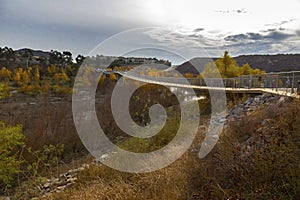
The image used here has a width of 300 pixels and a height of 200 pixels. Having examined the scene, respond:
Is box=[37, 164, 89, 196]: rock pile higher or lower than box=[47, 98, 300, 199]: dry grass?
lower

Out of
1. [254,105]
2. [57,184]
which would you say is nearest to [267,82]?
[254,105]

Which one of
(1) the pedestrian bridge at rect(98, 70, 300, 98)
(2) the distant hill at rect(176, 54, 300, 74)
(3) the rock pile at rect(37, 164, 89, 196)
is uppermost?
(2) the distant hill at rect(176, 54, 300, 74)

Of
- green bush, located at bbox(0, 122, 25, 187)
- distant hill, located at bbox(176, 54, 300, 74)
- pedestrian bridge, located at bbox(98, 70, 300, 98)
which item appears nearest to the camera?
green bush, located at bbox(0, 122, 25, 187)

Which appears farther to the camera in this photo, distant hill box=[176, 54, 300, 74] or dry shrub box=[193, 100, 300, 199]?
distant hill box=[176, 54, 300, 74]

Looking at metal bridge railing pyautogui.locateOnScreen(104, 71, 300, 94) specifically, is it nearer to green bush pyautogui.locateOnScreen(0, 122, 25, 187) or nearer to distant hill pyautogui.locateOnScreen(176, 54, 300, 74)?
green bush pyautogui.locateOnScreen(0, 122, 25, 187)

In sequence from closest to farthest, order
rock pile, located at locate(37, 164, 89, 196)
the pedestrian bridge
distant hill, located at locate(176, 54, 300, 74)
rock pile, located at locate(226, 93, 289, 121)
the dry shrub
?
1. the dry shrub
2. rock pile, located at locate(37, 164, 89, 196)
3. rock pile, located at locate(226, 93, 289, 121)
4. the pedestrian bridge
5. distant hill, located at locate(176, 54, 300, 74)

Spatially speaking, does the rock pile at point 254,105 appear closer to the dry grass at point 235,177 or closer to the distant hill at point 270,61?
the dry grass at point 235,177

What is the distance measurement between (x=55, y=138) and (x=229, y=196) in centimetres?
1403

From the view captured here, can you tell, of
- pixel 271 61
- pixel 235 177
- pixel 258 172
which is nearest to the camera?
pixel 258 172

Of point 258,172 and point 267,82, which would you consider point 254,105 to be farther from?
point 258,172

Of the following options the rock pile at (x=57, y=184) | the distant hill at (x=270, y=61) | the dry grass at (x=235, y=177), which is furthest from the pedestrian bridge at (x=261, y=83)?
the distant hill at (x=270, y=61)

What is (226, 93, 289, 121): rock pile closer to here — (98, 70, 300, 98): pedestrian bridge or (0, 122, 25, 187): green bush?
(98, 70, 300, 98): pedestrian bridge

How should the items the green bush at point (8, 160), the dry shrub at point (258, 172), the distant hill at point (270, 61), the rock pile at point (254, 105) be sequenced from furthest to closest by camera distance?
the distant hill at point (270, 61), the rock pile at point (254, 105), the green bush at point (8, 160), the dry shrub at point (258, 172)

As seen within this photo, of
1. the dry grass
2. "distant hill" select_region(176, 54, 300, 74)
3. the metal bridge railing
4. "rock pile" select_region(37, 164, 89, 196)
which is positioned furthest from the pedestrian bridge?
"distant hill" select_region(176, 54, 300, 74)
